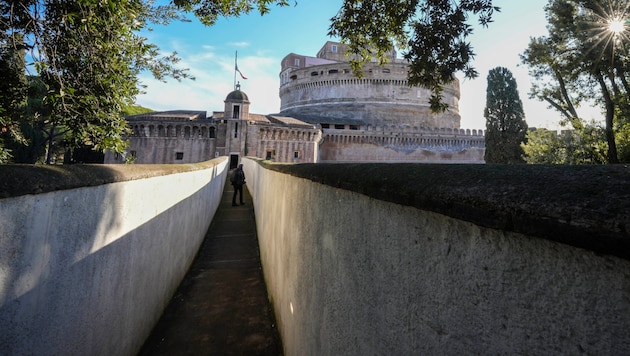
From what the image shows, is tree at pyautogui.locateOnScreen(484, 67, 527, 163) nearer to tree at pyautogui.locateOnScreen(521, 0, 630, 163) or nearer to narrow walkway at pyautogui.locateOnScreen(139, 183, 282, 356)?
tree at pyautogui.locateOnScreen(521, 0, 630, 163)

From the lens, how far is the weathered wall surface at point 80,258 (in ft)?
5.95

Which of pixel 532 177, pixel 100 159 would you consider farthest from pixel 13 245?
pixel 100 159

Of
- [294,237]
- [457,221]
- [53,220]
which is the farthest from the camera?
[294,237]

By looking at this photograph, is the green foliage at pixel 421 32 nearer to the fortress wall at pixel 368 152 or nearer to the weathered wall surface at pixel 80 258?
the weathered wall surface at pixel 80 258

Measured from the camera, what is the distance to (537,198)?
78cm

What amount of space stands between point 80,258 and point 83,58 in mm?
4267

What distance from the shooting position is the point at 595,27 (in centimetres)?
1165

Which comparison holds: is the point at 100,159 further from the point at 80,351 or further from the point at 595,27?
the point at 595,27

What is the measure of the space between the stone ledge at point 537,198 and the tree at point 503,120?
2174cm

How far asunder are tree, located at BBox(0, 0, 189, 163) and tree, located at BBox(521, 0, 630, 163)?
52.1 ft

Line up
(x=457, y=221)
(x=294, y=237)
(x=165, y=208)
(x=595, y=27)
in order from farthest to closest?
1. (x=595, y=27)
2. (x=165, y=208)
3. (x=294, y=237)
4. (x=457, y=221)

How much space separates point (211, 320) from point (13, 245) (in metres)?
3.51

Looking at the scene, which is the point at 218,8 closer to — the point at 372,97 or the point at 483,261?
the point at 483,261

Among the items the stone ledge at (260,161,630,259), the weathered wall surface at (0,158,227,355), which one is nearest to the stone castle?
the weathered wall surface at (0,158,227,355)
